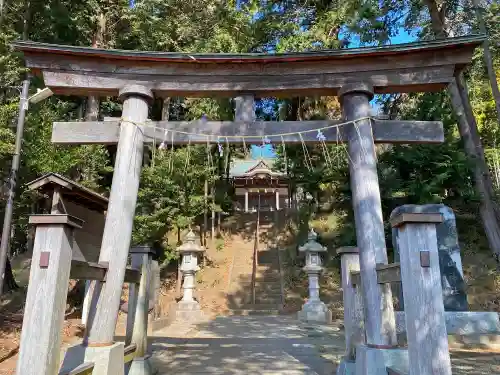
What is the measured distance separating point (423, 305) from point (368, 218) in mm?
1640

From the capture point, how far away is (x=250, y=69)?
15.9 ft

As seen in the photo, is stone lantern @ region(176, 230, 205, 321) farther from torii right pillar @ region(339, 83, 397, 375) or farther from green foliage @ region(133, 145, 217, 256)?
torii right pillar @ region(339, 83, 397, 375)

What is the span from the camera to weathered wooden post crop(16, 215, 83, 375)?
8.86 ft

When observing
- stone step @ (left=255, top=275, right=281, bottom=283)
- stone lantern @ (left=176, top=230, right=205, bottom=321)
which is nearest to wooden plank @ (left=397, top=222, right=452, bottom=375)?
stone lantern @ (left=176, top=230, right=205, bottom=321)

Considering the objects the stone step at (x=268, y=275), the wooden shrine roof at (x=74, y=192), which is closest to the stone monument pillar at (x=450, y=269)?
the wooden shrine roof at (x=74, y=192)

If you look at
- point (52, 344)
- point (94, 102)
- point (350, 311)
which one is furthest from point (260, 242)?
point (52, 344)

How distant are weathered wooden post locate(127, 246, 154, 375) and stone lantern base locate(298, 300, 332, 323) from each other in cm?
695

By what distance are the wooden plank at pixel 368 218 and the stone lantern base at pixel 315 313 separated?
7.20m

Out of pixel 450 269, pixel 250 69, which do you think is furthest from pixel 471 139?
pixel 250 69

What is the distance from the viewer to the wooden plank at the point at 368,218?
13.0 feet

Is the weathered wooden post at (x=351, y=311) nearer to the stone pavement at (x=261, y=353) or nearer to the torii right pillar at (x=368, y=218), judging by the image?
the torii right pillar at (x=368, y=218)

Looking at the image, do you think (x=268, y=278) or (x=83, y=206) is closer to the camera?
(x=83, y=206)

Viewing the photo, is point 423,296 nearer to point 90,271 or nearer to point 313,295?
point 90,271

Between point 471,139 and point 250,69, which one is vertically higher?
point 471,139
